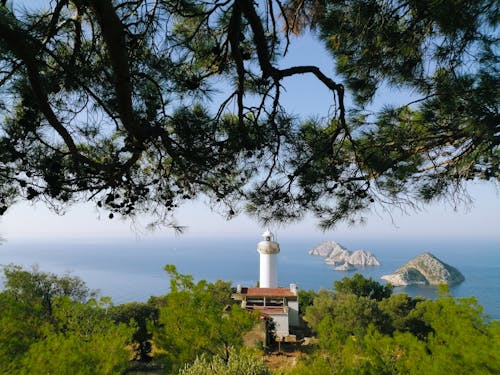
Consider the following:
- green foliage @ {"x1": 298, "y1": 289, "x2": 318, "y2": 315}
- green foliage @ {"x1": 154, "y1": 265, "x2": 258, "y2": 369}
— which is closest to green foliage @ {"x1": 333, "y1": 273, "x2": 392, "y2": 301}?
green foliage @ {"x1": 298, "y1": 289, "x2": 318, "y2": 315}

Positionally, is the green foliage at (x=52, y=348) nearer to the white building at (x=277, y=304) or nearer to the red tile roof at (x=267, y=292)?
the white building at (x=277, y=304)

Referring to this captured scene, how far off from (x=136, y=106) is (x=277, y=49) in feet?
3.26

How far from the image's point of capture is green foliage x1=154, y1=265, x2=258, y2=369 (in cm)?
397

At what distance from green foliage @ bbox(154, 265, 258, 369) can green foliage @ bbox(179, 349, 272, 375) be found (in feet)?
0.50

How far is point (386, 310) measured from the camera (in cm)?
1433

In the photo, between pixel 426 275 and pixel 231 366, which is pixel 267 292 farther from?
pixel 426 275

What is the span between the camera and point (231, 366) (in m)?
3.71

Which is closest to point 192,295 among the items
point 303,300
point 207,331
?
point 207,331

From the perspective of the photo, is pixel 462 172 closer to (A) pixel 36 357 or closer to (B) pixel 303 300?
(A) pixel 36 357

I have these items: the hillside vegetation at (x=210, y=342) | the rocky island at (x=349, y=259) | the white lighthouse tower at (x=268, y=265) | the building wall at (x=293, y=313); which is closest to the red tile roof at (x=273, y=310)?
the building wall at (x=293, y=313)

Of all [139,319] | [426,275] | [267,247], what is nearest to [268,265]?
[267,247]

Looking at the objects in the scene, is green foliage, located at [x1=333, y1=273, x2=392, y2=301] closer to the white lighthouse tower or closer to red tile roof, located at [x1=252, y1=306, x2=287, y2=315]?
the white lighthouse tower

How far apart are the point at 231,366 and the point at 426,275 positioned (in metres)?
48.9

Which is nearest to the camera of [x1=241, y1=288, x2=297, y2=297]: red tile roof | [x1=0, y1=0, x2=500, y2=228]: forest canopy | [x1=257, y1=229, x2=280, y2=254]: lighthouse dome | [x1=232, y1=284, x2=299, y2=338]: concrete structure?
[x1=0, y1=0, x2=500, y2=228]: forest canopy
